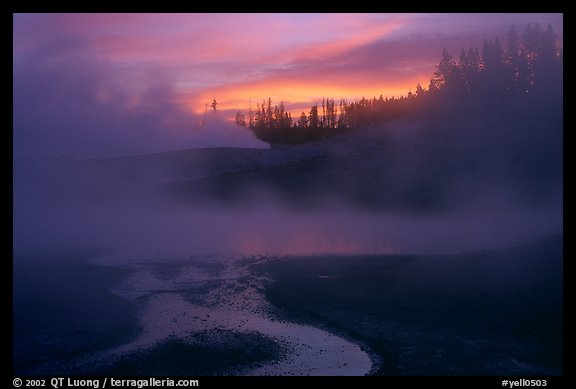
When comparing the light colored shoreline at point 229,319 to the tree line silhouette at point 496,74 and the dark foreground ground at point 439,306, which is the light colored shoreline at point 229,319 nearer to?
the dark foreground ground at point 439,306

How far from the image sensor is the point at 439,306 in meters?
18.7

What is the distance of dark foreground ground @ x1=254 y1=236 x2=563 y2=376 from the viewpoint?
14.5m

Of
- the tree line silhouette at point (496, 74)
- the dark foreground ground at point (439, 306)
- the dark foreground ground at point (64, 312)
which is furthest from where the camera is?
the tree line silhouette at point (496, 74)

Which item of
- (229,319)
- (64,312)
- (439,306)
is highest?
(64,312)

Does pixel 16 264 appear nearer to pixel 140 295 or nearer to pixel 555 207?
pixel 140 295

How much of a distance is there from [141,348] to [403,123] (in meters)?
61.6

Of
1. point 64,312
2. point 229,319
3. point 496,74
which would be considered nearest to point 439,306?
point 229,319

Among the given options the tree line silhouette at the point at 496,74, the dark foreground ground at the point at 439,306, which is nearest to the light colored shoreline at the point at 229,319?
the dark foreground ground at the point at 439,306

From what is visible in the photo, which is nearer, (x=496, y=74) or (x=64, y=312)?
(x=64, y=312)

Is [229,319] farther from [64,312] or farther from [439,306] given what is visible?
[439,306]

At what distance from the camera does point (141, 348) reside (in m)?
15.2

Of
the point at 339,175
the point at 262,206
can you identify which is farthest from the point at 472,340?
the point at 339,175

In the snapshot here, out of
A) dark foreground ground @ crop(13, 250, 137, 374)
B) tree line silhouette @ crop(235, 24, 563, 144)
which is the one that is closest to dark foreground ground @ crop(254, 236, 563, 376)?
dark foreground ground @ crop(13, 250, 137, 374)

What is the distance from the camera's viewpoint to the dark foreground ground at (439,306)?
571 inches
